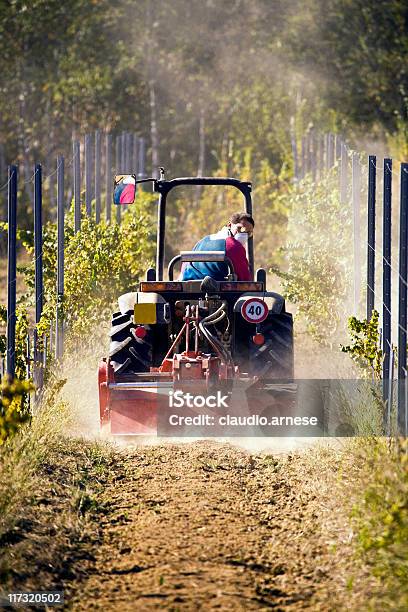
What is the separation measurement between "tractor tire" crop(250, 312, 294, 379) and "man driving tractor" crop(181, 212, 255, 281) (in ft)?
1.89

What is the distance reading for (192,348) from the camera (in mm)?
10570

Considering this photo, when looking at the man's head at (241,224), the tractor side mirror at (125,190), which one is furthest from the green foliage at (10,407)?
the man's head at (241,224)

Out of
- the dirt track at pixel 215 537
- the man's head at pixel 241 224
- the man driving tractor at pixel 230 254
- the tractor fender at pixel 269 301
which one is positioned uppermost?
the man's head at pixel 241 224

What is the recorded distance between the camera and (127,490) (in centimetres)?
873

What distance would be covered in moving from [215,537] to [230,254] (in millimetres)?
3943

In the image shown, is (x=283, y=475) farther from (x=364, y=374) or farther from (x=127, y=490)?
(x=364, y=374)

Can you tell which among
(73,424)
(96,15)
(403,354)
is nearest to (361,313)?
(73,424)

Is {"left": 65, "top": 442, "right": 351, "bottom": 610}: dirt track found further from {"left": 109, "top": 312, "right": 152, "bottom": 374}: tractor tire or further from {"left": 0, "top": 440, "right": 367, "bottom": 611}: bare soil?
{"left": 109, "top": 312, "right": 152, "bottom": 374}: tractor tire

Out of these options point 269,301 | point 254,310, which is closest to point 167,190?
point 269,301

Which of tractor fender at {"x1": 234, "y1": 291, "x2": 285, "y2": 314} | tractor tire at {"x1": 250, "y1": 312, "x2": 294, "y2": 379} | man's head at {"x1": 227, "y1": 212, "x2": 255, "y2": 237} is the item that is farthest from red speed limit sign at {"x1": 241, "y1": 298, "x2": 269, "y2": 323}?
man's head at {"x1": 227, "y1": 212, "x2": 255, "y2": 237}

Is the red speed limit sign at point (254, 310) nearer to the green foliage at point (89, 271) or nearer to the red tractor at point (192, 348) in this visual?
the red tractor at point (192, 348)

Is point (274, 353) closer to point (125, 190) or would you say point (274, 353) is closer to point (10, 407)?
point (125, 190)

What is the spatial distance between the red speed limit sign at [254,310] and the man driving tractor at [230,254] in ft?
2.67

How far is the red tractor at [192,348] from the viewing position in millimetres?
9977
